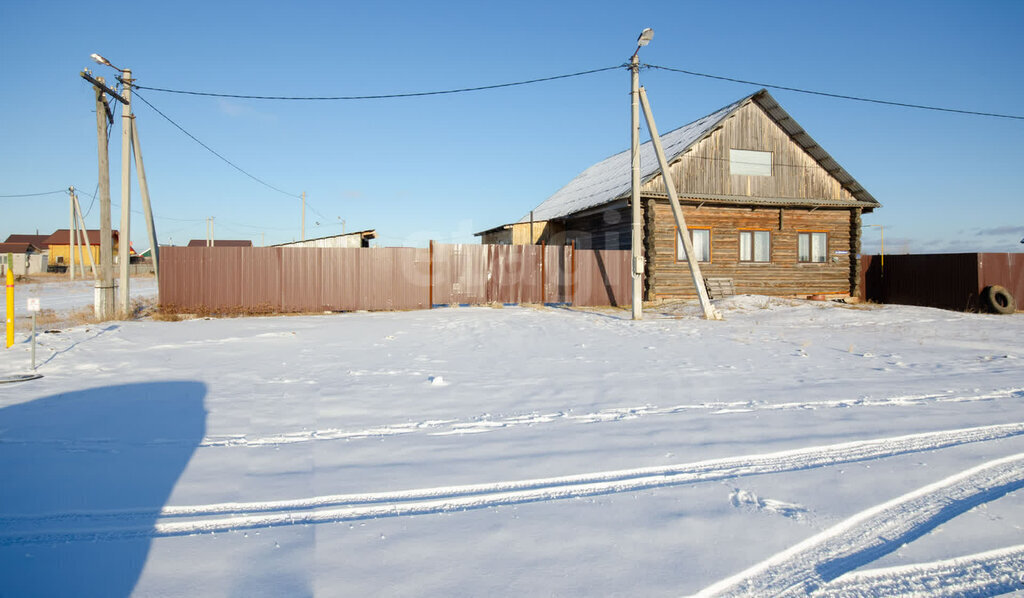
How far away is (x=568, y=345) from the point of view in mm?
9461

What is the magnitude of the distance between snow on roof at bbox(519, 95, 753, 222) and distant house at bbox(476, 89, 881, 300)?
0.10 metres

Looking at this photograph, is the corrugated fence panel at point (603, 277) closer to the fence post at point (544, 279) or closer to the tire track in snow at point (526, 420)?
the fence post at point (544, 279)

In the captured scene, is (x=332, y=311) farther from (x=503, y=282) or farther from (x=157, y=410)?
(x=157, y=410)

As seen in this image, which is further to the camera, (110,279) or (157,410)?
(110,279)

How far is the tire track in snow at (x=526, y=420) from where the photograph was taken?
4.24 m

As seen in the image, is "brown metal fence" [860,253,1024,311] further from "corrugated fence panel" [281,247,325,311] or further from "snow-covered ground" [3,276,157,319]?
"snow-covered ground" [3,276,157,319]

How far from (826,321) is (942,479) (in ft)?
38.7

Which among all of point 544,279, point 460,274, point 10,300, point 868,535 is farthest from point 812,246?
point 10,300

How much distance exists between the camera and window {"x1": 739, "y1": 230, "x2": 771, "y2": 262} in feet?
65.5

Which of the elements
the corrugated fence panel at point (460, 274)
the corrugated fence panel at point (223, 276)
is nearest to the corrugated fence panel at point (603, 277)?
the corrugated fence panel at point (460, 274)

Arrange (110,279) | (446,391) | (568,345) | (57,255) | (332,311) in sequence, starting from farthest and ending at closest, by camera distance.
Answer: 1. (57,255)
2. (332,311)
3. (110,279)
4. (568,345)
5. (446,391)

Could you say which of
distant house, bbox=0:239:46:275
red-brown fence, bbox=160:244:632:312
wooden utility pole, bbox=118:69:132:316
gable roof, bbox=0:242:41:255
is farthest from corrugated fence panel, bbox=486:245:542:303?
gable roof, bbox=0:242:41:255

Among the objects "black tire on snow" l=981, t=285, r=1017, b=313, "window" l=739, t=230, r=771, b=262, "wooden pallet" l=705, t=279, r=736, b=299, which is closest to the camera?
"black tire on snow" l=981, t=285, r=1017, b=313

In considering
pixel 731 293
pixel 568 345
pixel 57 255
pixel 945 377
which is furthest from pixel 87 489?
pixel 57 255
